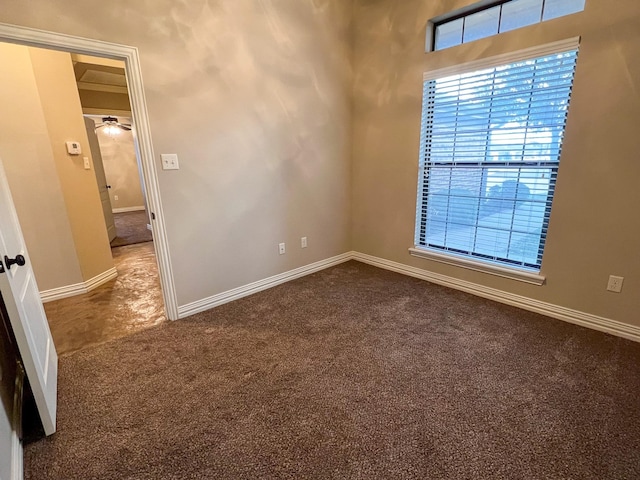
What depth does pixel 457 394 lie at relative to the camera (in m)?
1.71

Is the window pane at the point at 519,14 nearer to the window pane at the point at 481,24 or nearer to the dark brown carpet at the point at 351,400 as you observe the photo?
the window pane at the point at 481,24

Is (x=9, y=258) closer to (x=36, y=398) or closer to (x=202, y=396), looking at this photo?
(x=36, y=398)

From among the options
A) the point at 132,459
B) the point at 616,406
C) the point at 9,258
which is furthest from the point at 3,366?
the point at 616,406

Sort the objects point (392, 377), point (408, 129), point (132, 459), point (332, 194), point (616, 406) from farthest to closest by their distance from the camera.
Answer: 1. point (332, 194)
2. point (408, 129)
3. point (392, 377)
4. point (616, 406)
5. point (132, 459)

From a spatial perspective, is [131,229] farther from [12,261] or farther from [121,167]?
[12,261]

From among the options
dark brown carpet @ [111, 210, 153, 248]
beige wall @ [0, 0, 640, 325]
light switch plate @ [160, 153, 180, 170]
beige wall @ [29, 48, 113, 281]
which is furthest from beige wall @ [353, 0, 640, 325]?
dark brown carpet @ [111, 210, 153, 248]

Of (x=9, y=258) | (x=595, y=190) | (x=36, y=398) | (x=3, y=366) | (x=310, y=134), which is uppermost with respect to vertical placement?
(x=310, y=134)

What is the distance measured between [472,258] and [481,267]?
0.40 ft

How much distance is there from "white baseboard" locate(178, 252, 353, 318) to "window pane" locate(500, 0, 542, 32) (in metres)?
2.70

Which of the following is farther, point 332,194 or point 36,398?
point 332,194

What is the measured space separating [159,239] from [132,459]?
58.4 inches

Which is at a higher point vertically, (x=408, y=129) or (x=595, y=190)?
(x=408, y=129)

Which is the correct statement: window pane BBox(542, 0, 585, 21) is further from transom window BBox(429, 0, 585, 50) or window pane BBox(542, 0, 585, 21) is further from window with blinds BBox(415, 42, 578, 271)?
window with blinds BBox(415, 42, 578, 271)

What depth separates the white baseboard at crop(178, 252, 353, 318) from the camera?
105 inches
